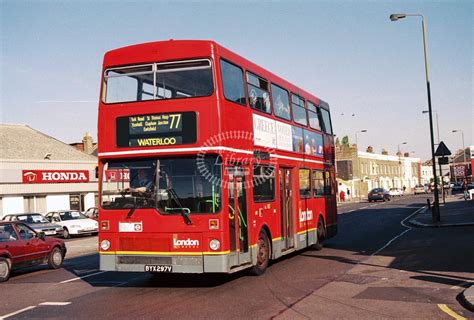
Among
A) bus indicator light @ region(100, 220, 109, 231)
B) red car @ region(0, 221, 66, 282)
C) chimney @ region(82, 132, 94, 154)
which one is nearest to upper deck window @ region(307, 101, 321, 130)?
bus indicator light @ region(100, 220, 109, 231)

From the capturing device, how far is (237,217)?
1129 centimetres

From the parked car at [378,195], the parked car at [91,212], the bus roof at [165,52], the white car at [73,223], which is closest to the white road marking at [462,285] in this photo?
the bus roof at [165,52]

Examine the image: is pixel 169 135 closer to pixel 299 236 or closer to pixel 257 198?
pixel 257 198

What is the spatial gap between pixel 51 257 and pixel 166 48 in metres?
7.82

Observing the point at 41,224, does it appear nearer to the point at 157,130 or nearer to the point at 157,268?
the point at 157,268

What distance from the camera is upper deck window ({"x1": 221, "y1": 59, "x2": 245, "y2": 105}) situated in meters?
11.3

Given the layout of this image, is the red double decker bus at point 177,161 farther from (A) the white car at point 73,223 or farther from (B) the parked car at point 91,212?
(B) the parked car at point 91,212

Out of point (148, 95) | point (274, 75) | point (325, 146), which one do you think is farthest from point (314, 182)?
point (148, 95)

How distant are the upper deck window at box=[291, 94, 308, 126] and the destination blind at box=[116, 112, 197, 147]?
18.0ft

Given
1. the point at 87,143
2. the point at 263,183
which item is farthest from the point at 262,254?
the point at 87,143

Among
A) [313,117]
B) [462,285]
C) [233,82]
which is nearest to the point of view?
[462,285]

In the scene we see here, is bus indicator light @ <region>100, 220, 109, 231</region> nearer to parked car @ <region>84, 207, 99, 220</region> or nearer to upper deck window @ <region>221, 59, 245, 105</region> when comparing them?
upper deck window @ <region>221, 59, 245, 105</region>

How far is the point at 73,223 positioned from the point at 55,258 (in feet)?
49.7

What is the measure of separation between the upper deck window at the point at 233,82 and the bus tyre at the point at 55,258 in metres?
7.69
